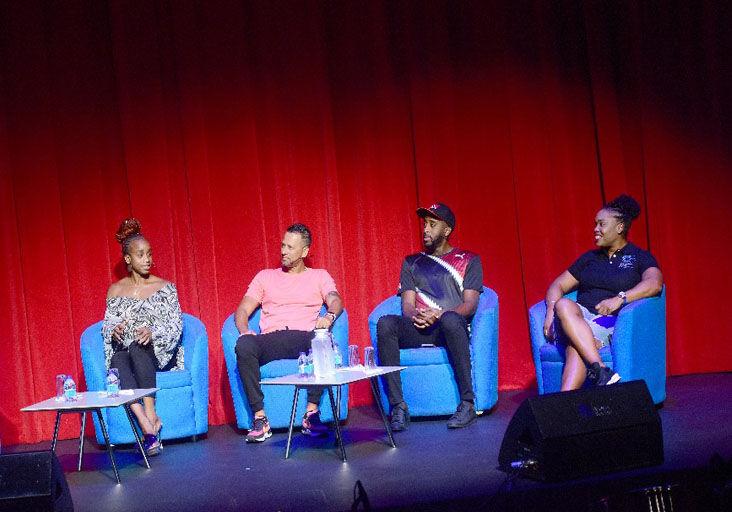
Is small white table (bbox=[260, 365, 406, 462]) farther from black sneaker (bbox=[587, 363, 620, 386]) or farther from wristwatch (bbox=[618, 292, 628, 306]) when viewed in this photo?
wristwatch (bbox=[618, 292, 628, 306])

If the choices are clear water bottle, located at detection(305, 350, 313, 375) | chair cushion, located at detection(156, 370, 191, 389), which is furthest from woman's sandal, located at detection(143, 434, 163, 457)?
clear water bottle, located at detection(305, 350, 313, 375)

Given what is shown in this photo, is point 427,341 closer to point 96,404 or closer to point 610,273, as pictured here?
point 610,273

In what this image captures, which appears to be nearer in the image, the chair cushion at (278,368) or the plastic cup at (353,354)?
the plastic cup at (353,354)

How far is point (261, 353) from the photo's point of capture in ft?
16.5

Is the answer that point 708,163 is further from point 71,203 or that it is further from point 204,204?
point 71,203

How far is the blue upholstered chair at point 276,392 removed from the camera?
16.5ft

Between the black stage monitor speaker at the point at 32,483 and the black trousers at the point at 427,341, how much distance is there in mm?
2211

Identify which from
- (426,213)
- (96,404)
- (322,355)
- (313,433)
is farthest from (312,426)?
(426,213)

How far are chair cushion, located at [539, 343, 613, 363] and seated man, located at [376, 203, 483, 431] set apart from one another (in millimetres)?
405

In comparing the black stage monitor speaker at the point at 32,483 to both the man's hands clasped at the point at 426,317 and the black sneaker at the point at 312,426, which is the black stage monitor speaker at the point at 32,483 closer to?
the black sneaker at the point at 312,426

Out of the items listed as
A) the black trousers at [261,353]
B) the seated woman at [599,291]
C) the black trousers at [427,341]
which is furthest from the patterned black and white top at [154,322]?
the seated woman at [599,291]

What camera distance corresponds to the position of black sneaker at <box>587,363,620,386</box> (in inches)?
170

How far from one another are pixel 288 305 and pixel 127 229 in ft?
3.64

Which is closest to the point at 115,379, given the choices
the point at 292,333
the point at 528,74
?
the point at 292,333
